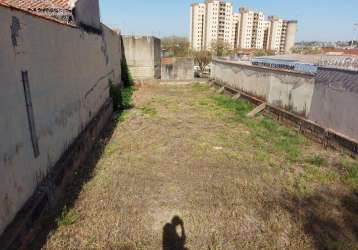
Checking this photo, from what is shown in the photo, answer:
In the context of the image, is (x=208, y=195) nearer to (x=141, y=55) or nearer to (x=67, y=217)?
(x=67, y=217)

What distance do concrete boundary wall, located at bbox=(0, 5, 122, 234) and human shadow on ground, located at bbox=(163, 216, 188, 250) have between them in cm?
186

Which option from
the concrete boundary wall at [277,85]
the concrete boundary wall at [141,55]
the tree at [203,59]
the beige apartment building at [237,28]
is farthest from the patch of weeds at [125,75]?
the beige apartment building at [237,28]

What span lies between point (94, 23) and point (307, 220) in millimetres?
8267

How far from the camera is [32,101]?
3.48 meters

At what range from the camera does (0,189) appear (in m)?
2.68

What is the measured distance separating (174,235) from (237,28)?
256 ft

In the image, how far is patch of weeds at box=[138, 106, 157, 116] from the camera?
10438 mm

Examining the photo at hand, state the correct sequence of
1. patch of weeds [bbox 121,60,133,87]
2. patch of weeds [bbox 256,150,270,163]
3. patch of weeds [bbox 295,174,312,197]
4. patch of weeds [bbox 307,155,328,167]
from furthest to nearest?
patch of weeds [bbox 121,60,133,87] → patch of weeds [bbox 256,150,270,163] → patch of weeds [bbox 307,155,328,167] → patch of weeds [bbox 295,174,312,197]

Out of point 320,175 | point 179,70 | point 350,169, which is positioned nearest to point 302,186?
point 320,175

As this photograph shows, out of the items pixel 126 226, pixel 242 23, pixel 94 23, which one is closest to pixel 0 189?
pixel 126 226

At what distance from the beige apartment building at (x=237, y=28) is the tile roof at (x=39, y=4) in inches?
2485

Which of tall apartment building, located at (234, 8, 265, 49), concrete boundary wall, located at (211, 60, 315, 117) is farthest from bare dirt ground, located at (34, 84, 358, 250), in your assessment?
tall apartment building, located at (234, 8, 265, 49)

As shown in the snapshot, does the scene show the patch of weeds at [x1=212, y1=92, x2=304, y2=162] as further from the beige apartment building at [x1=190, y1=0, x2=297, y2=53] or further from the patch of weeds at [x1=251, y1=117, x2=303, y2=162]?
the beige apartment building at [x1=190, y1=0, x2=297, y2=53]

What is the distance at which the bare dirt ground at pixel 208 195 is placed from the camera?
11.4 feet
